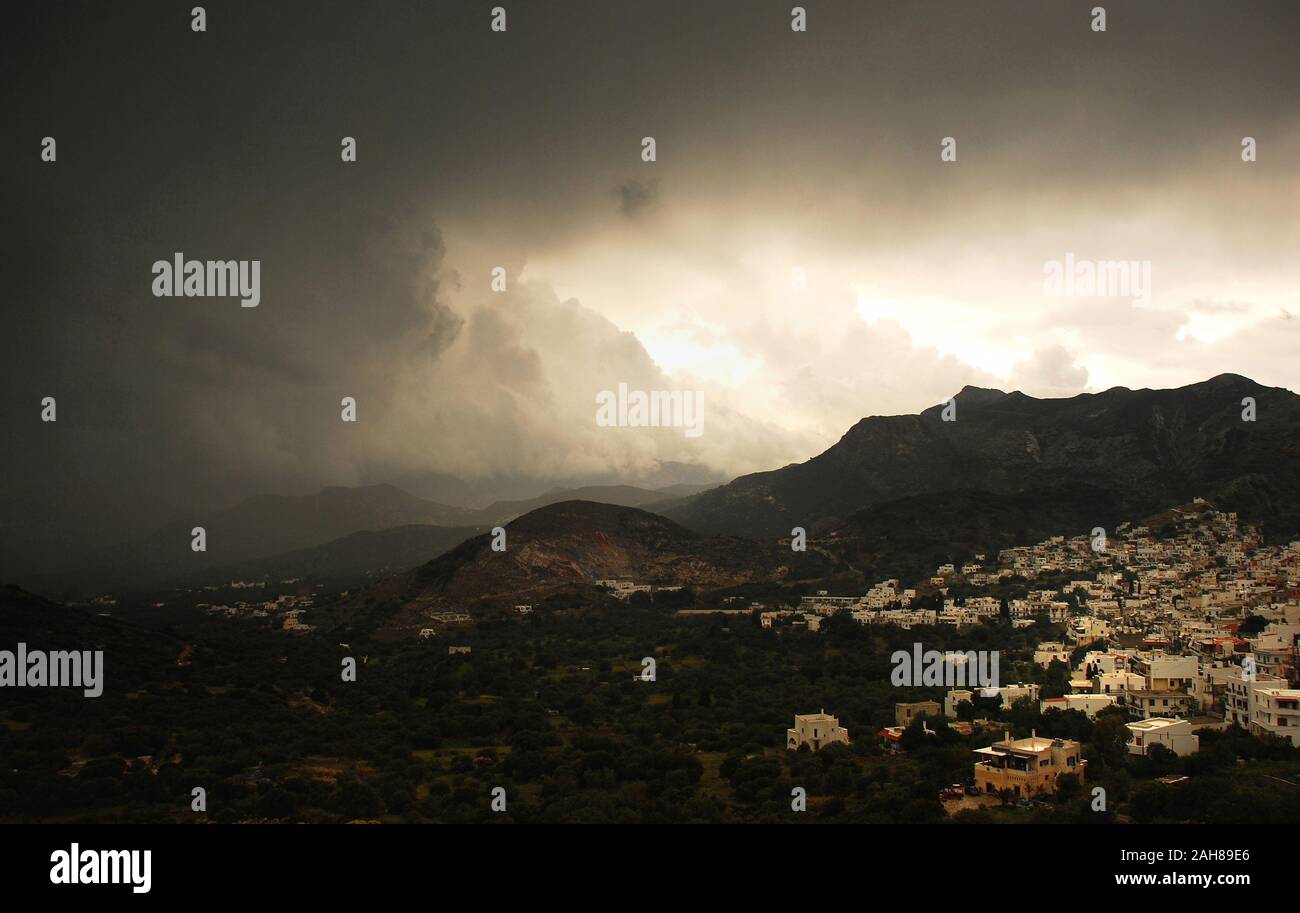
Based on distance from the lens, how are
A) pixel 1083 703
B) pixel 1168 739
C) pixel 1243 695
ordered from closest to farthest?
pixel 1168 739
pixel 1243 695
pixel 1083 703

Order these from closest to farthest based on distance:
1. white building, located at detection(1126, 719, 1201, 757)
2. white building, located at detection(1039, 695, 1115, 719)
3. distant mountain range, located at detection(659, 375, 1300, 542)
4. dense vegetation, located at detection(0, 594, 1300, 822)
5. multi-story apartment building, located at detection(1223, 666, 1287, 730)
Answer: dense vegetation, located at detection(0, 594, 1300, 822), white building, located at detection(1126, 719, 1201, 757), multi-story apartment building, located at detection(1223, 666, 1287, 730), white building, located at detection(1039, 695, 1115, 719), distant mountain range, located at detection(659, 375, 1300, 542)

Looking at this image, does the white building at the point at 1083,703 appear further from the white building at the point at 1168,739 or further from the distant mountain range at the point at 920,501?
the distant mountain range at the point at 920,501

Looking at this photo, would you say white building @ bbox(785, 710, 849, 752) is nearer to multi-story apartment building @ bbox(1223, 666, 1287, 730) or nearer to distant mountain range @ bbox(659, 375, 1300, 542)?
multi-story apartment building @ bbox(1223, 666, 1287, 730)

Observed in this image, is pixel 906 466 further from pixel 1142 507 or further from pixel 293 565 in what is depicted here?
pixel 293 565

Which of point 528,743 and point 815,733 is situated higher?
point 815,733

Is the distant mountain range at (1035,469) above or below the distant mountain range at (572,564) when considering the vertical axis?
above

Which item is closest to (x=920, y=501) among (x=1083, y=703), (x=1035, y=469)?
(x=1035, y=469)

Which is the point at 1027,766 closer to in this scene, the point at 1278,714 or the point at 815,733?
the point at 815,733

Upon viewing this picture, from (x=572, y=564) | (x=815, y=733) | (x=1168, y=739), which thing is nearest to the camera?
(x=1168, y=739)

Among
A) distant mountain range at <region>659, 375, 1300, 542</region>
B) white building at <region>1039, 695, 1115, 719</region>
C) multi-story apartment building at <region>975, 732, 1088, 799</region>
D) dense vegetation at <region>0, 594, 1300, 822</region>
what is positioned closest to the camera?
dense vegetation at <region>0, 594, 1300, 822</region>

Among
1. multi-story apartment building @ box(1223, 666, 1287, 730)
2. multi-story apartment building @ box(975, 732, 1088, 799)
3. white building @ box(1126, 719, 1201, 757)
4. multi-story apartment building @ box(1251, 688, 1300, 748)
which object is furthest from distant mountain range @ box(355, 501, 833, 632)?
multi-story apartment building @ box(1251, 688, 1300, 748)

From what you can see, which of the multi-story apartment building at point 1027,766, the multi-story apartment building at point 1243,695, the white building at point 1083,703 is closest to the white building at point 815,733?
the multi-story apartment building at point 1027,766
